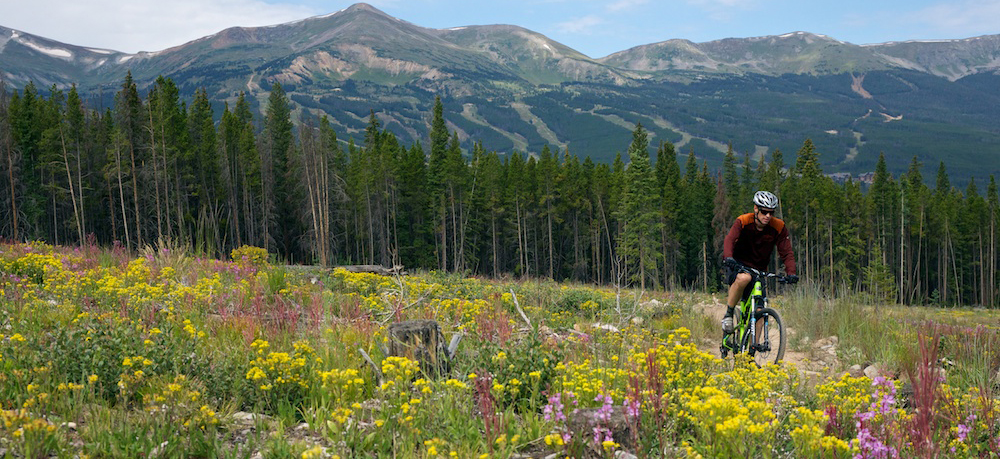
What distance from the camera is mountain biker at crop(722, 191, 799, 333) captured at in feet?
24.6

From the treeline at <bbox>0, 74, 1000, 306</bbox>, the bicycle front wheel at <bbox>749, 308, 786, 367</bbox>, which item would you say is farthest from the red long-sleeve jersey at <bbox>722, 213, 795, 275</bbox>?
the treeline at <bbox>0, 74, 1000, 306</bbox>

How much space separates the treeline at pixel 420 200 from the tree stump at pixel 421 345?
43.2 m

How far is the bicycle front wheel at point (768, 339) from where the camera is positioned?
24.1 ft

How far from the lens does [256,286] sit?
28.5 feet

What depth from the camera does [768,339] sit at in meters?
7.52

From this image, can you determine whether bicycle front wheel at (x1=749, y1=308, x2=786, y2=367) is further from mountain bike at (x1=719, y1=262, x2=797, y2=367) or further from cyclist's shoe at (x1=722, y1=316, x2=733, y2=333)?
cyclist's shoe at (x1=722, y1=316, x2=733, y2=333)

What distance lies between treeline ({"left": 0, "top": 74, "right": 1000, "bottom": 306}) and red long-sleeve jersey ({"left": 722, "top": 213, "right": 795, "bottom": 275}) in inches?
1625

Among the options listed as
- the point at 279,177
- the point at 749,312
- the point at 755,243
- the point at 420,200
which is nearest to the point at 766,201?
the point at 755,243

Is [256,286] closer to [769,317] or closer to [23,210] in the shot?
[769,317]

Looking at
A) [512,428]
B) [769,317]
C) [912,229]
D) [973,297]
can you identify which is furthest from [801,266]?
[512,428]

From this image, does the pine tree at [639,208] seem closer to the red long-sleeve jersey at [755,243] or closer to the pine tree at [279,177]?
the pine tree at [279,177]

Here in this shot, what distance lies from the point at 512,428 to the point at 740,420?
1422 mm

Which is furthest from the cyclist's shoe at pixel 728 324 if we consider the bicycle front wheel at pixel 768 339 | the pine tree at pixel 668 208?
the pine tree at pixel 668 208

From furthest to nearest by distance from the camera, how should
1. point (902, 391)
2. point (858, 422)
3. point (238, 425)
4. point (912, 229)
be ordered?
point (912, 229) → point (902, 391) → point (238, 425) → point (858, 422)
